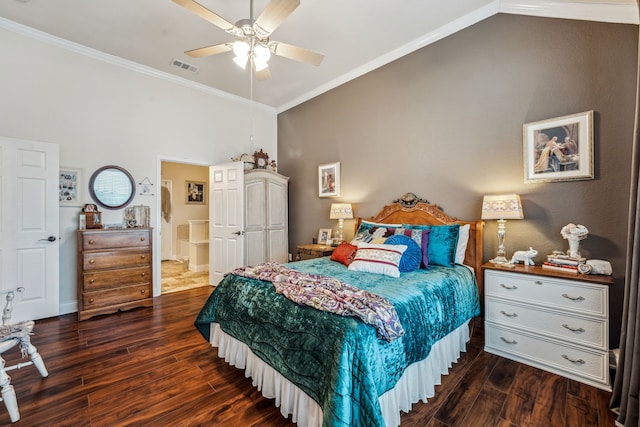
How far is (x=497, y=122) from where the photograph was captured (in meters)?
2.86

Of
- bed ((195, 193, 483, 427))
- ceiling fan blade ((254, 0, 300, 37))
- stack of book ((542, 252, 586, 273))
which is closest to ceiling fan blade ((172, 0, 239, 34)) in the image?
ceiling fan blade ((254, 0, 300, 37))

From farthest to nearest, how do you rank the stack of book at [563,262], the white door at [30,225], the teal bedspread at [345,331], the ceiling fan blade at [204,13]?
the white door at [30,225] → the stack of book at [563,262] → the ceiling fan blade at [204,13] → the teal bedspread at [345,331]

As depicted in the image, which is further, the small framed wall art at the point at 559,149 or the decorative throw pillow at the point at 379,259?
the decorative throw pillow at the point at 379,259

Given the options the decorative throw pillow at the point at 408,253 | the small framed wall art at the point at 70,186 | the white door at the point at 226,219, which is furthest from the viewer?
the white door at the point at 226,219

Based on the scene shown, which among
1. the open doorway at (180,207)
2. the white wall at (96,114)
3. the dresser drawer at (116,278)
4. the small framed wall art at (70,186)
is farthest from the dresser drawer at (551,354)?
the open doorway at (180,207)

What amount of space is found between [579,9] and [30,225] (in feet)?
19.4

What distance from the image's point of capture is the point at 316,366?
58.4 inches

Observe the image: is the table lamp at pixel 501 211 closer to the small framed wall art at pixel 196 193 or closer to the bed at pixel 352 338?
the bed at pixel 352 338

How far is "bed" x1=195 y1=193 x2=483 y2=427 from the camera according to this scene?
1.37 metres

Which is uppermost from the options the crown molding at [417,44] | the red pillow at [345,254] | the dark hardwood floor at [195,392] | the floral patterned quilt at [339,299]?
the crown molding at [417,44]

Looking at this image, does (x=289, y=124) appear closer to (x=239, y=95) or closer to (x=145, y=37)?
(x=239, y=95)

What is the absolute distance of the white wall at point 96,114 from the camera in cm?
324

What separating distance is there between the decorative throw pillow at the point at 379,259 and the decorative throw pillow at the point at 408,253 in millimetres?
70

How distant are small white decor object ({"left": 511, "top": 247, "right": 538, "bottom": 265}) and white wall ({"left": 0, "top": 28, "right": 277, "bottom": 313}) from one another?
4.56 metres
